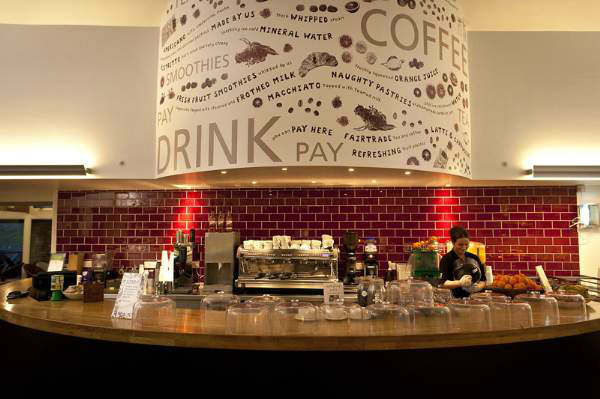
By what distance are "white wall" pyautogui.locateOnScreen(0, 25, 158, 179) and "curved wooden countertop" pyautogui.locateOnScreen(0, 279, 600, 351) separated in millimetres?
2427

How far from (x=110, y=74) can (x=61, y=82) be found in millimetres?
523

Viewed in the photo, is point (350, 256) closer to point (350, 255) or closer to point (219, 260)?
point (350, 255)

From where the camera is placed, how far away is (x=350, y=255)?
5277 millimetres

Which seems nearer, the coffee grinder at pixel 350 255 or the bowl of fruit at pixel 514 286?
the bowl of fruit at pixel 514 286

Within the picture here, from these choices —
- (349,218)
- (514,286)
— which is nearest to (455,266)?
(514,286)

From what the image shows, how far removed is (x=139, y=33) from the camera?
186 inches

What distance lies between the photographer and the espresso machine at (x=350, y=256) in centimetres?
522

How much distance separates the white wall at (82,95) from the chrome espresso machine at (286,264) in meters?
1.45

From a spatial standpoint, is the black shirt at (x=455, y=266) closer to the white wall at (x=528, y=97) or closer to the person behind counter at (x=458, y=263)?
the person behind counter at (x=458, y=263)

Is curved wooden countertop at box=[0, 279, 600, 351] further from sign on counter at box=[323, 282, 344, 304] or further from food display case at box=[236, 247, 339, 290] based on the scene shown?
food display case at box=[236, 247, 339, 290]

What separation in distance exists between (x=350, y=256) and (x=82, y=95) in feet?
10.9

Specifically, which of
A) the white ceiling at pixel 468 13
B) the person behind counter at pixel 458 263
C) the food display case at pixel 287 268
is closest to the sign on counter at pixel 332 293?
the person behind counter at pixel 458 263

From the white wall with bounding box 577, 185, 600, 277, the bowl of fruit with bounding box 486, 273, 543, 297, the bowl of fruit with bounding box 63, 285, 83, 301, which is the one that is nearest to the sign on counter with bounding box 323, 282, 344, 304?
the bowl of fruit with bounding box 486, 273, 543, 297

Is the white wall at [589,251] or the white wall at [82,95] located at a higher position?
the white wall at [82,95]
